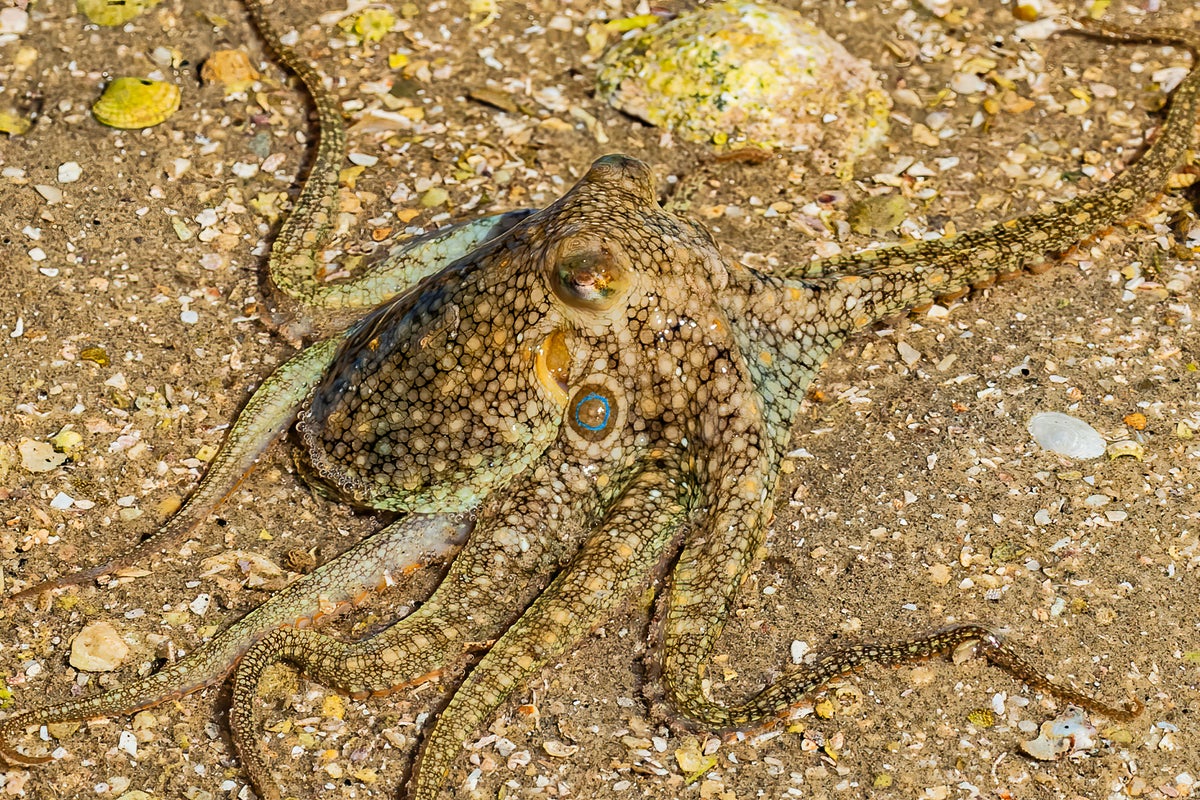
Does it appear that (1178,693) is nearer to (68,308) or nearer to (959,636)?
(959,636)

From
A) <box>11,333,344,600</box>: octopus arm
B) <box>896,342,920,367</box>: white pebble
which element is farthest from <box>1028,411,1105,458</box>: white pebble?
<box>11,333,344,600</box>: octopus arm

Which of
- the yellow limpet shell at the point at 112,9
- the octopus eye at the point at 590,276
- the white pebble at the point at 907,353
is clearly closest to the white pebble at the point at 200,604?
the octopus eye at the point at 590,276

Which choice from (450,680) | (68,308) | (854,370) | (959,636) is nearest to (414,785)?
(450,680)

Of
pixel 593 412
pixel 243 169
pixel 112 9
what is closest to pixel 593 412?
pixel 593 412

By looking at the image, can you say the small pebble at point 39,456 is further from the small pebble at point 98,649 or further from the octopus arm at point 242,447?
the small pebble at point 98,649

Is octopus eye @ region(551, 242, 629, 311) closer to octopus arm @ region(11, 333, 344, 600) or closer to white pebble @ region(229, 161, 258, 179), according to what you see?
octopus arm @ region(11, 333, 344, 600)

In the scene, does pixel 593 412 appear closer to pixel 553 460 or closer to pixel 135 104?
pixel 553 460
